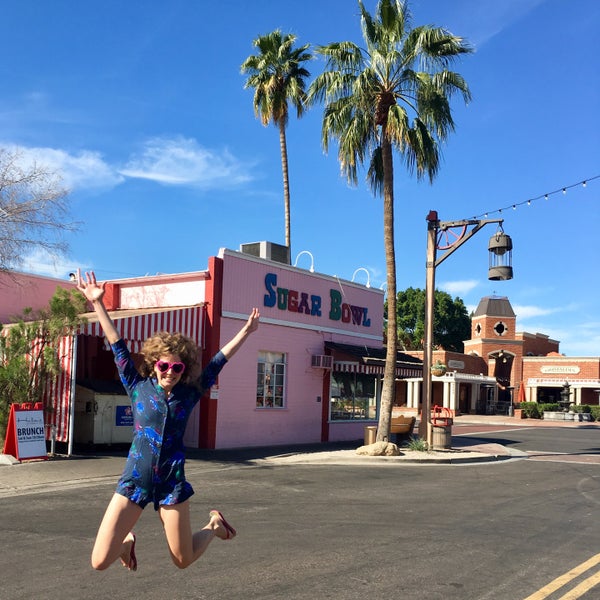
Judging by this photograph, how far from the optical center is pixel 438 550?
7090 mm

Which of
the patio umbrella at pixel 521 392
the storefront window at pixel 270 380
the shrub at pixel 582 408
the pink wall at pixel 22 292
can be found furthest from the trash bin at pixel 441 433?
the patio umbrella at pixel 521 392

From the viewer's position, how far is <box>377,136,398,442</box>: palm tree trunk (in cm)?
1783

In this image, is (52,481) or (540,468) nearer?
(52,481)

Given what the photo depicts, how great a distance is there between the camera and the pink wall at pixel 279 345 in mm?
17641

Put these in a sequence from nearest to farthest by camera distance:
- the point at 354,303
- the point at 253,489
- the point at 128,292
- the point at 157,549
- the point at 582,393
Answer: the point at 157,549 → the point at 253,489 → the point at 128,292 → the point at 354,303 → the point at 582,393

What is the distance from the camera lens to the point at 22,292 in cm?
1952

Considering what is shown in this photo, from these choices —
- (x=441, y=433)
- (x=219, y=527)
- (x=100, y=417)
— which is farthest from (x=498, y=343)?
(x=219, y=527)

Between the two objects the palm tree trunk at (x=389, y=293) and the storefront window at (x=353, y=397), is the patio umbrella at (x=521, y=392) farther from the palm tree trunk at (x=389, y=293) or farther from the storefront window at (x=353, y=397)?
the palm tree trunk at (x=389, y=293)

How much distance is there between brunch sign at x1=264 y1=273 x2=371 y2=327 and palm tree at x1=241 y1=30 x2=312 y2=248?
29.9ft

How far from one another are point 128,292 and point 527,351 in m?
49.3

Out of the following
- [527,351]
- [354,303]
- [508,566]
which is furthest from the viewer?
[527,351]

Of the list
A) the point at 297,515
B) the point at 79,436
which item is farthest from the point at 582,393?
the point at 297,515

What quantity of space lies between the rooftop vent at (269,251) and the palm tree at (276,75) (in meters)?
8.66

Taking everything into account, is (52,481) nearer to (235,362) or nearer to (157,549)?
(157,549)
